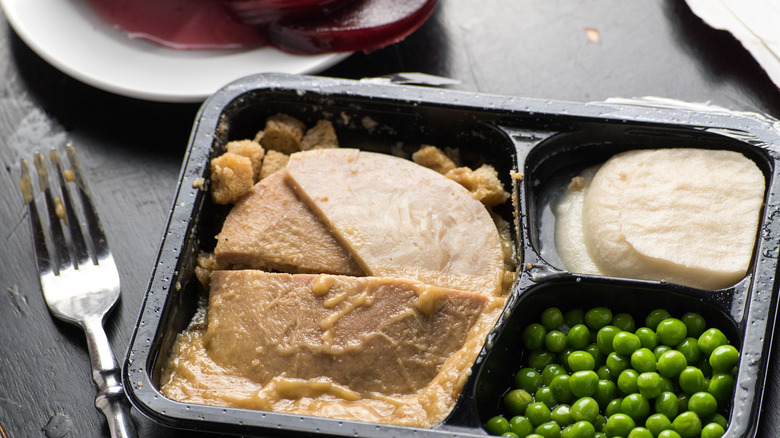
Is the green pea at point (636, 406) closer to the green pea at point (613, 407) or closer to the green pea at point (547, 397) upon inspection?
the green pea at point (613, 407)

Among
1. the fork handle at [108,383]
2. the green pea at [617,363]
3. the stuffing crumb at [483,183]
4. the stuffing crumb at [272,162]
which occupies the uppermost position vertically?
the stuffing crumb at [272,162]

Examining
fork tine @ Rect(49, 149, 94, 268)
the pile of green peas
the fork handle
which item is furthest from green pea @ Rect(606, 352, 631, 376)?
fork tine @ Rect(49, 149, 94, 268)

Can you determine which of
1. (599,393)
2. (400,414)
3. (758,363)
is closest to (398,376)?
(400,414)

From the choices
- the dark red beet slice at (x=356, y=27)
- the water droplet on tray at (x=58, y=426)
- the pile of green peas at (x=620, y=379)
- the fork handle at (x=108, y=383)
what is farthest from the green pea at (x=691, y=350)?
the water droplet on tray at (x=58, y=426)

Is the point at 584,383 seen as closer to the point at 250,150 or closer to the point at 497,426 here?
the point at 497,426

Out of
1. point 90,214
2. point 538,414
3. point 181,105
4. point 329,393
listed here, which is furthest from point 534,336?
point 181,105

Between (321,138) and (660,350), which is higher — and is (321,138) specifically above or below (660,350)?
above
